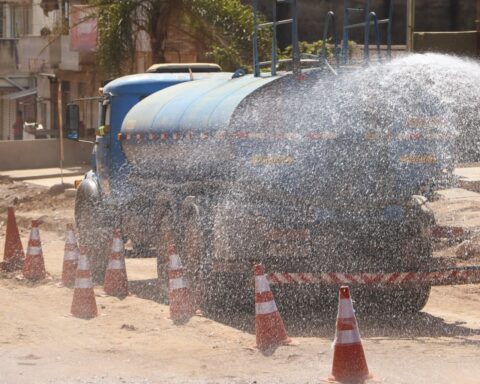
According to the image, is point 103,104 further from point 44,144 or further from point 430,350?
point 44,144

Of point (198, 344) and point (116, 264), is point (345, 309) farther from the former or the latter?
point (116, 264)

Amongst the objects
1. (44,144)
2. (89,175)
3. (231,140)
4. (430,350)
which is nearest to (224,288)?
(231,140)

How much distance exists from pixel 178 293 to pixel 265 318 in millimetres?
1690

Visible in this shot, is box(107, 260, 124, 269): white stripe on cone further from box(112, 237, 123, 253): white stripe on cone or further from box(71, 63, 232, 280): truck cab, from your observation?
box(71, 63, 232, 280): truck cab

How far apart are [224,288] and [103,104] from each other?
4235mm

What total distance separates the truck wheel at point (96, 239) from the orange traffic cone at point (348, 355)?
6041 millimetres

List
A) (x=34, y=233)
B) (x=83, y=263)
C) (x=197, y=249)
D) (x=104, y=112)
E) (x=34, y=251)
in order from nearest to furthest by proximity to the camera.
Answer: (x=197, y=249) → (x=83, y=263) → (x=34, y=233) → (x=34, y=251) → (x=104, y=112)

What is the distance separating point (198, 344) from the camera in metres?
8.80

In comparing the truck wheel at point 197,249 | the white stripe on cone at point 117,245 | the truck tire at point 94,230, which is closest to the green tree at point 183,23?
the truck tire at point 94,230

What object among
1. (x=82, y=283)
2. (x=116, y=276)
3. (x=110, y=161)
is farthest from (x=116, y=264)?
(x=110, y=161)

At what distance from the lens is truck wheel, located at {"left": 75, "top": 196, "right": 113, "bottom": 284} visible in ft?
42.6

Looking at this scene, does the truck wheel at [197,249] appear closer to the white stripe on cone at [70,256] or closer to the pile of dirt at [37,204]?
the white stripe on cone at [70,256]

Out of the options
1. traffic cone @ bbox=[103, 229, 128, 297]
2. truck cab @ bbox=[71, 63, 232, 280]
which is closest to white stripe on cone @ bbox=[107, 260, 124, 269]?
traffic cone @ bbox=[103, 229, 128, 297]

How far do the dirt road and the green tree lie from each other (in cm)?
1220
